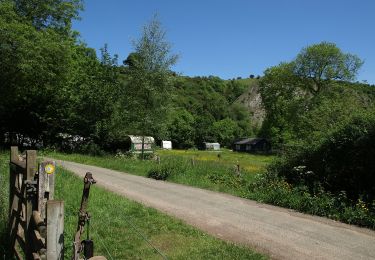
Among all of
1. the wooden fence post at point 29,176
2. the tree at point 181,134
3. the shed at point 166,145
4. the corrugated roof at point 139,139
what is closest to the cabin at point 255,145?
the tree at point 181,134

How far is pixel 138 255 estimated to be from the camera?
7.62 meters

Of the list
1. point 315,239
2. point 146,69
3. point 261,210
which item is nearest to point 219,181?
point 261,210

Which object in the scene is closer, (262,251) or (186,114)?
(262,251)

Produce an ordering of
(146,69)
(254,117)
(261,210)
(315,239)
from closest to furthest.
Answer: (315,239) → (261,210) → (146,69) → (254,117)

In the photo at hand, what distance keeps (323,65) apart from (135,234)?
69.5 metres

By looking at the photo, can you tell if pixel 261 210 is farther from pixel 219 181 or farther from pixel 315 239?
pixel 219 181

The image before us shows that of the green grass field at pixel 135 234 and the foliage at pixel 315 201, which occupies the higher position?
the foliage at pixel 315 201

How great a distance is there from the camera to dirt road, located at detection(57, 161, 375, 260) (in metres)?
8.38

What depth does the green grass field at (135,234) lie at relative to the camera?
7746mm

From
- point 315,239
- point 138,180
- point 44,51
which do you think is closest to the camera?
point 315,239

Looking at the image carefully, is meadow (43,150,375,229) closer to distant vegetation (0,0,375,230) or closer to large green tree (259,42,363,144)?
distant vegetation (0,0,375,230)

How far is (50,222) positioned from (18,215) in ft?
8.86

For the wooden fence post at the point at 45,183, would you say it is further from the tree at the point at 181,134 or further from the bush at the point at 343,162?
the tree at the point at 181,134

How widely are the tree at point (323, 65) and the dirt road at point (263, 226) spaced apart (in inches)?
2442
